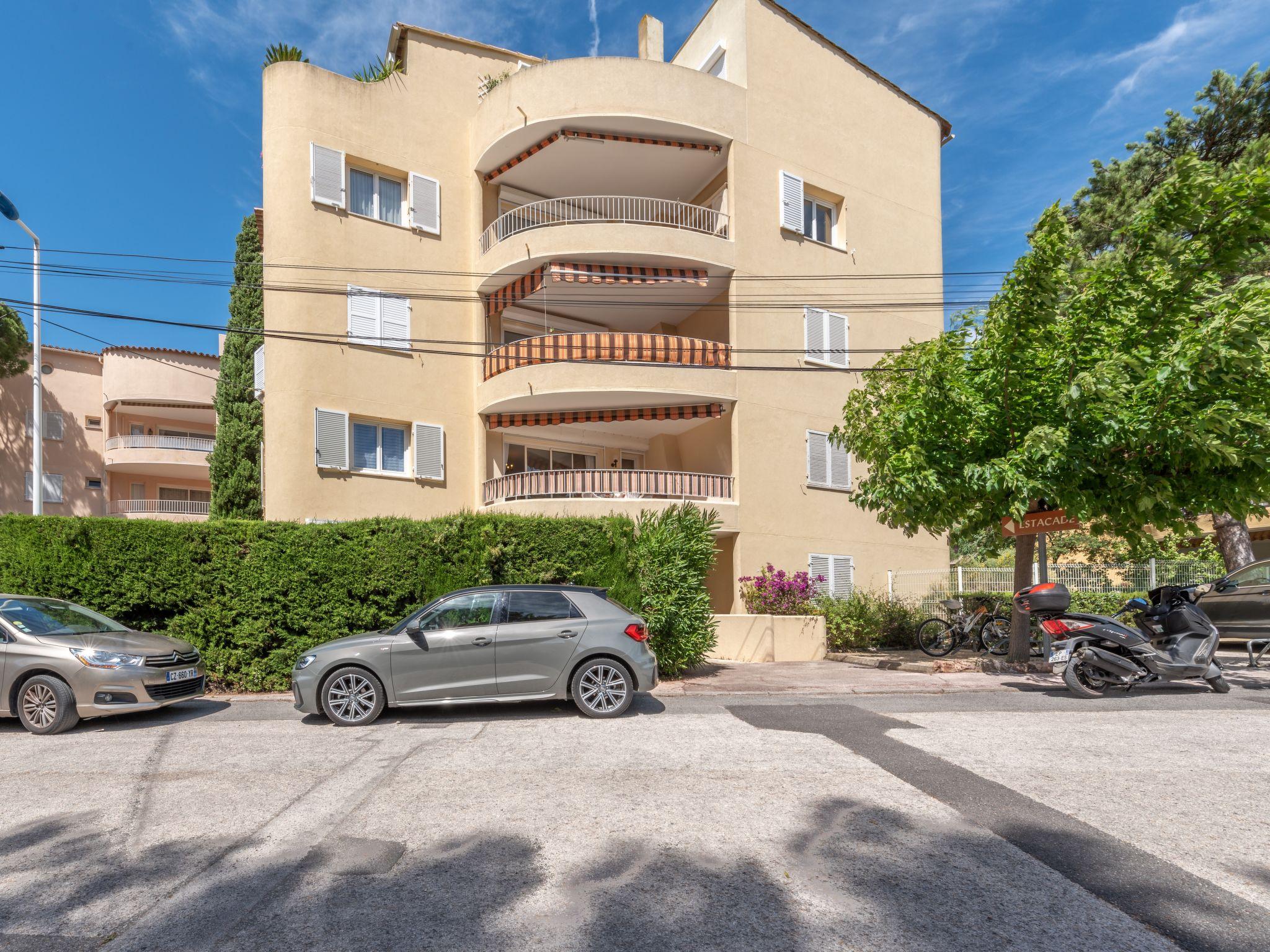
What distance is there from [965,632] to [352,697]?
1195cm

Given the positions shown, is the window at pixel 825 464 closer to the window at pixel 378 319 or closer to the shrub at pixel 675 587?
the shrub at pixel 675 587

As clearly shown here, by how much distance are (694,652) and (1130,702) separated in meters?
6.05

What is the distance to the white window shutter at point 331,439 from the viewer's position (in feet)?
60.4

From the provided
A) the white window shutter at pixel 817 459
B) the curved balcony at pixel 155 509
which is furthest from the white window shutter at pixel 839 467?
the curved balcony at pixel 155 509

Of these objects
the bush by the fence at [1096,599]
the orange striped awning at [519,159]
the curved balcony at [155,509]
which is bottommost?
the bush by the fence at [1096,599]

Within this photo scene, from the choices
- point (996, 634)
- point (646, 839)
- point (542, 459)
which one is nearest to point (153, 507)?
point (542, 459)

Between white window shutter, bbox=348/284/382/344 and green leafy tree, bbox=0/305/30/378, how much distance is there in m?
17.5

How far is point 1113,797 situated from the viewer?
5.79 meters

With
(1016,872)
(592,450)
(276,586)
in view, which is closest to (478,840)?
(1016,872)

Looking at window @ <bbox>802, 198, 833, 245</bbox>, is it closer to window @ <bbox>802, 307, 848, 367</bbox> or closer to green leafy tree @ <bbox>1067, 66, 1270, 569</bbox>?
window @ <bbox>802, 307, 848, 367</bbox>

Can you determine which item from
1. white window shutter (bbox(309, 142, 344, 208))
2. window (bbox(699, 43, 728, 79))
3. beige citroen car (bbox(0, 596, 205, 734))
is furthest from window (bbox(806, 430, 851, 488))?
beige citroen car (bbox(0, 596, 205, 734))

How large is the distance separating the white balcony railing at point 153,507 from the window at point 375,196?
18.1 meters

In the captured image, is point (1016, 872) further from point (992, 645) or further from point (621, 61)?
point (621, 61)

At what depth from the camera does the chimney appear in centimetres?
2350
